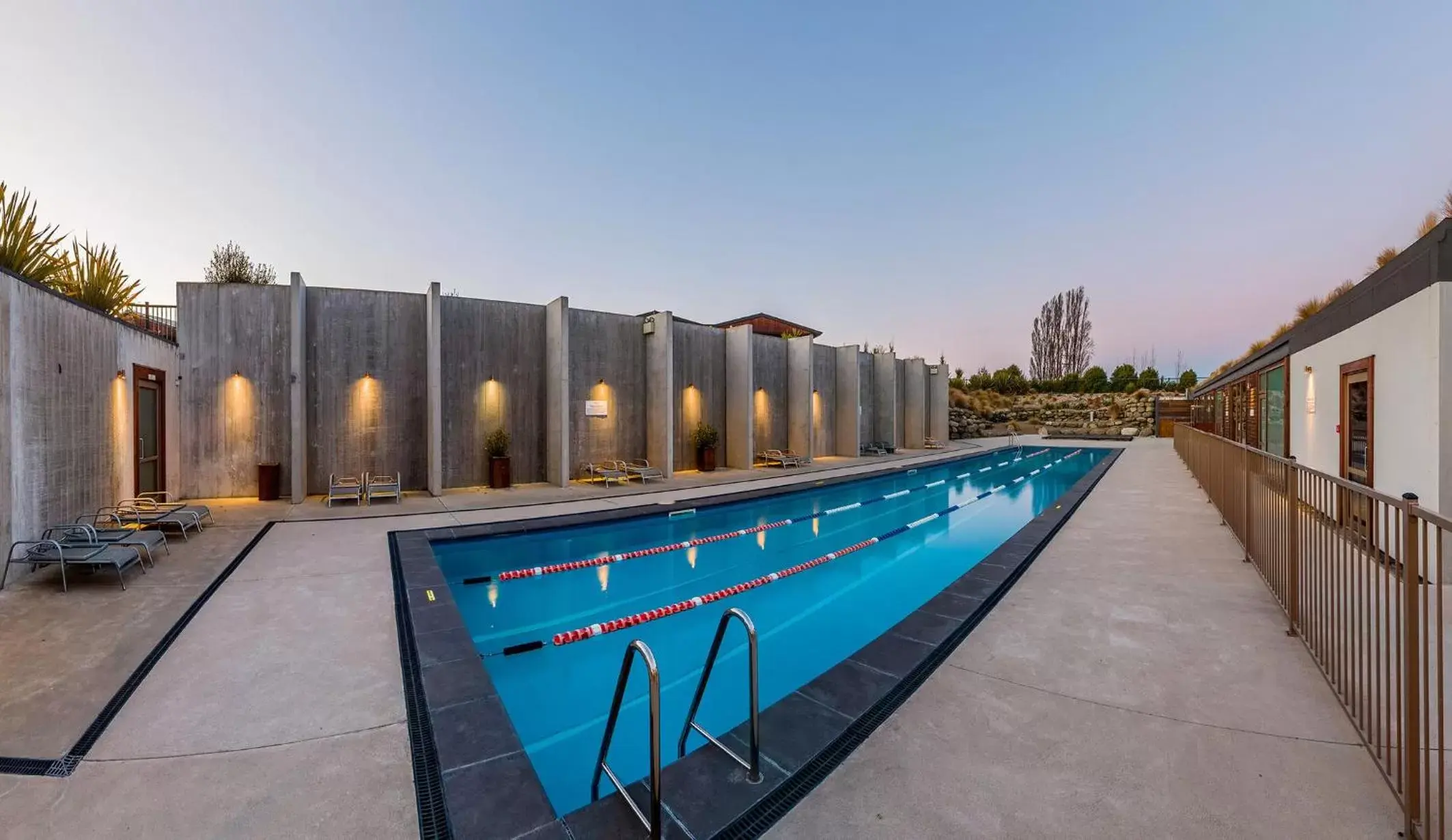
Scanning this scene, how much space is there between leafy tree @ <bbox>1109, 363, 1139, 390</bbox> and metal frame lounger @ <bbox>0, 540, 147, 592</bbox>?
43816 mm

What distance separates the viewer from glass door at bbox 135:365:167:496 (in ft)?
25.8

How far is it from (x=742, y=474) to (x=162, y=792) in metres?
11.7

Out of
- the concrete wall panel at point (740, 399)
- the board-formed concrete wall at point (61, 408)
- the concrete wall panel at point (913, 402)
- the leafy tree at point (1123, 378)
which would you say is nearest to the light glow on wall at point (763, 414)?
the concrete wall panel at point (740, 399)

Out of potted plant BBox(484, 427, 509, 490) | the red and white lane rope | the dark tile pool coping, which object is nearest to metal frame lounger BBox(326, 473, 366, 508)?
potted plant BBox(484, 427, 509, 490)

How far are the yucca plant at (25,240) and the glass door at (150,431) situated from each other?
2.29 meters

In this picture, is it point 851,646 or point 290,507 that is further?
point 290,507

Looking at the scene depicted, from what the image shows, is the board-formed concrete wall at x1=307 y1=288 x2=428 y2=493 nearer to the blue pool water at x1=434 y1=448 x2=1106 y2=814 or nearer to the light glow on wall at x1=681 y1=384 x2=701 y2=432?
the blue pool water at x1=434 y1=448 x2=1106 y2=814

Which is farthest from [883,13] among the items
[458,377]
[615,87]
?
[458,377]

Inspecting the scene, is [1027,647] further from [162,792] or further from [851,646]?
[162,792]

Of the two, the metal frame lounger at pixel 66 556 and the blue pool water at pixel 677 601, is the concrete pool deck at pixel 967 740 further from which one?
the blue pool water at pixel 677 601

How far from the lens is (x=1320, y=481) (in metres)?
2.94

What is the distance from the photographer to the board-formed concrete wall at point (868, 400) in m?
20.0

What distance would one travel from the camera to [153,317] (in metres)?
→ 12.2

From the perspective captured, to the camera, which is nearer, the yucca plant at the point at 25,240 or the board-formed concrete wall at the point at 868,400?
the yucca plant at the point at 25,240
